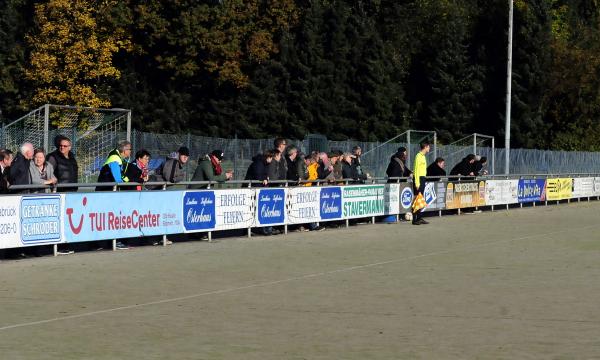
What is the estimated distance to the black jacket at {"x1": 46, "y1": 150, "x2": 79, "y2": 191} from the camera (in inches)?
778

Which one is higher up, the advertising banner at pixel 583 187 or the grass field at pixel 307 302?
the advertising banner at pixel 583 187

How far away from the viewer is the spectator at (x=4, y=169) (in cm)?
1775

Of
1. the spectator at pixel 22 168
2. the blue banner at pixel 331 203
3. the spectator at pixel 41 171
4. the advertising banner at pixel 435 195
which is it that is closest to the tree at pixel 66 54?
the advertising banner at pixel 435 195

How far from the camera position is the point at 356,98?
238 ft

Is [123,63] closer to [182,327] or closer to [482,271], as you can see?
[482,271]

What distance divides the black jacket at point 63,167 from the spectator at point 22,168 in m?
1.10

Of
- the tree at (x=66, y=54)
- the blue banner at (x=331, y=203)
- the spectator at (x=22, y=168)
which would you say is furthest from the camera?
the tree at (x=66, y=54)

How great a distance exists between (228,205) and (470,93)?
57609 millimetres

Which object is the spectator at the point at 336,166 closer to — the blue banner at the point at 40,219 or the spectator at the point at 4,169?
the blue banner at the point at 40,219

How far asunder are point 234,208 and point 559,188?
24116 mm

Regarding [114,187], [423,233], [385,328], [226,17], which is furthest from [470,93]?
[385,328]

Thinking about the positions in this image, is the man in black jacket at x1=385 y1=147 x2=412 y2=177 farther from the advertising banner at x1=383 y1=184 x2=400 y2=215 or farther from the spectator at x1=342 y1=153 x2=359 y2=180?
the spectator at x1=342 y1=153 x2=359 y2=180

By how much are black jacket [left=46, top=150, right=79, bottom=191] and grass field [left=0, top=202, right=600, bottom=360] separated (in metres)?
1.53

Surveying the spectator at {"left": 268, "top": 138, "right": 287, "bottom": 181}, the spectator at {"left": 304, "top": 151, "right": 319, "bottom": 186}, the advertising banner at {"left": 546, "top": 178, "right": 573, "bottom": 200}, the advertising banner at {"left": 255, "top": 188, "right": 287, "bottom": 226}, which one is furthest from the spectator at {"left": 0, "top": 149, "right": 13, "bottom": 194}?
the advertising banner at {"left": 546, "top": 178, "right": 573, "bottom": 200}
